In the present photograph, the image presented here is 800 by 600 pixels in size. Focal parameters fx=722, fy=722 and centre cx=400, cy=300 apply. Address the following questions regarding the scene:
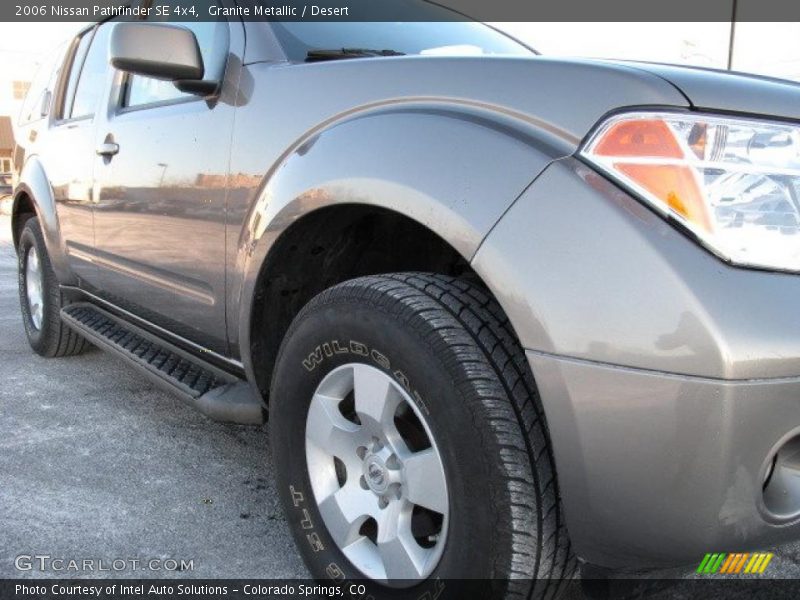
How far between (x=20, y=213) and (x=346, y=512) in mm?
3499

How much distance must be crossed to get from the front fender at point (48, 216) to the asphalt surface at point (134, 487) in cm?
57

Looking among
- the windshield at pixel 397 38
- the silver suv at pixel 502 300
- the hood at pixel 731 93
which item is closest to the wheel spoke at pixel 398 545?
the silver suv at pixel 502 300

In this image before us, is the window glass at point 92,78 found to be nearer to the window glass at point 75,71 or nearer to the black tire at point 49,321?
the window glass at point 75,71

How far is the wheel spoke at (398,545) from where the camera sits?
5.12 ft

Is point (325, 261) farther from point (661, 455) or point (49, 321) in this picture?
point (49, 321)

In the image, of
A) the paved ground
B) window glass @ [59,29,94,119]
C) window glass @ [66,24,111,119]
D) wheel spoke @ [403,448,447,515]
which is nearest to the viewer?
wheel spoke @ [403,448,447,515]

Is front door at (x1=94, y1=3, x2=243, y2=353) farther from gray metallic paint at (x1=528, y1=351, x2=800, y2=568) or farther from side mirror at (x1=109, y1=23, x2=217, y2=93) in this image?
gray metallic paint at (x1=528, y1=351, x2=800, y2=568)

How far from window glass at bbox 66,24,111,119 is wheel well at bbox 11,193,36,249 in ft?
2.21

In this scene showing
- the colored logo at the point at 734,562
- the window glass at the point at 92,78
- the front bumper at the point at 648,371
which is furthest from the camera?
the window glass at the point at 92,78

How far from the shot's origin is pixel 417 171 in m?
1.51

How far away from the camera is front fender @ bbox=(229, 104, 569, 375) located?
4.47ft

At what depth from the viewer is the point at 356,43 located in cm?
233

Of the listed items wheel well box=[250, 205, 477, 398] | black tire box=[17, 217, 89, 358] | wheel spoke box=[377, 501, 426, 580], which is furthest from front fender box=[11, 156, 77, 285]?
wheel spoke box=[377, 501, 426, 580]

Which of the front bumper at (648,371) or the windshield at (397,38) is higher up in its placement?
the windshield at (397,38)
